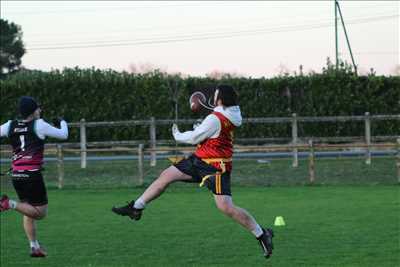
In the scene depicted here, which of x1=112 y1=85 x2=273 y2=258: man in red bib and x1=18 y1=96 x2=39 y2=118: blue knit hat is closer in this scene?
x1=112 y1=85 x2=273 y2=258: man in red bib

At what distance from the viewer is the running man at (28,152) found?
10273mm

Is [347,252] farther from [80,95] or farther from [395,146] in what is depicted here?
[80,95]

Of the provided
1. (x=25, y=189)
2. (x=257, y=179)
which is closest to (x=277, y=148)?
(x=257, y=179)

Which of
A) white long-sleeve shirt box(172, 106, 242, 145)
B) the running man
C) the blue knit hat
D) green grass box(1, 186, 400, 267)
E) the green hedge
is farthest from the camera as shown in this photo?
the green hedge

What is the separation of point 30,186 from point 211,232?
14.4 feet

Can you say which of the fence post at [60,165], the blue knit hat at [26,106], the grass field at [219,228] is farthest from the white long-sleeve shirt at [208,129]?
the fence post at [60,165]

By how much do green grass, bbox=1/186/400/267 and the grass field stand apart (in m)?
0.02

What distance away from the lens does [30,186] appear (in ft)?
34.6

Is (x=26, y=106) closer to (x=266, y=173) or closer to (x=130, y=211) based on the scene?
(x=130, y=211)

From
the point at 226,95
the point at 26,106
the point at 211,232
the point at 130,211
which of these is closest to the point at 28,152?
the point at 26,106

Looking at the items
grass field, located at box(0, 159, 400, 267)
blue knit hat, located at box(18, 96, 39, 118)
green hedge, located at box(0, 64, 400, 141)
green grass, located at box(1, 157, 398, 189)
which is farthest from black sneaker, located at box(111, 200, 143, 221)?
green hedge, located at box(0, 64, 400, 141)

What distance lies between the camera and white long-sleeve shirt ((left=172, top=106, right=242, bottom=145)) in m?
9.12

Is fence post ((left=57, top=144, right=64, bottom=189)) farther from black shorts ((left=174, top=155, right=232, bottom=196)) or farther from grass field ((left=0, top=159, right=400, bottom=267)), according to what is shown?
black shorts ((left=174, top=155, right=232, bottom=196))

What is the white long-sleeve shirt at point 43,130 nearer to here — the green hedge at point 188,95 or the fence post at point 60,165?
the fence post at point 60,165
